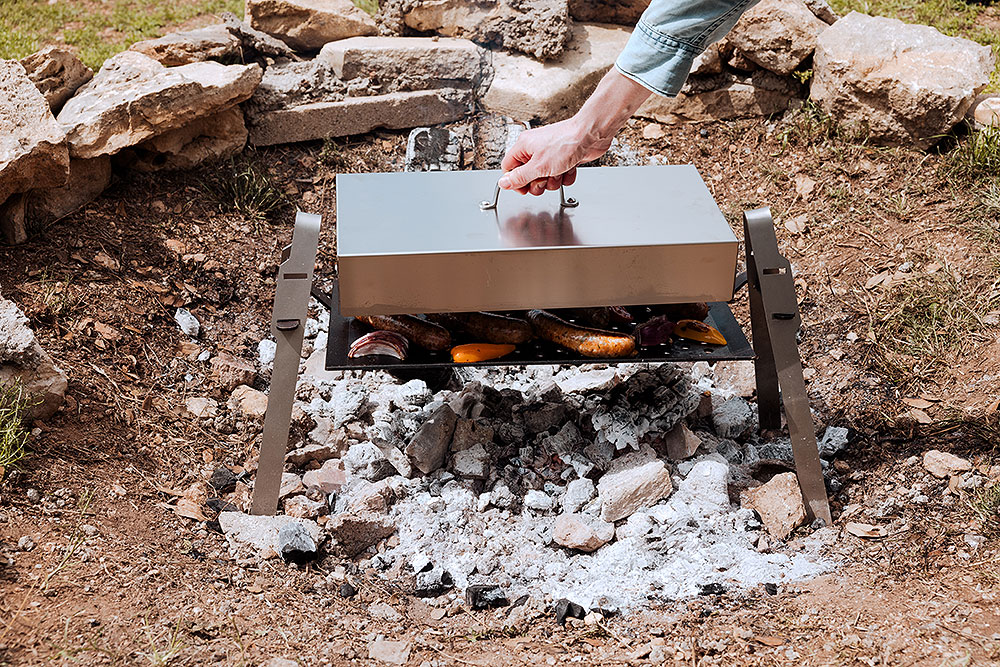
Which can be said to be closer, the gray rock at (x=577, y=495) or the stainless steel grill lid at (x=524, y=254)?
the stainless steel grill lid at (x=524, y=254)

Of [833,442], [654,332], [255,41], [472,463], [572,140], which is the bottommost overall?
[472,463]

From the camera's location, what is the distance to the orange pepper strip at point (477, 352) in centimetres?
289

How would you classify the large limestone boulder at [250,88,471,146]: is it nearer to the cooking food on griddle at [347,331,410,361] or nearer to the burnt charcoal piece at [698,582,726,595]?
the cooking food on griddle at [347,331,410,361]

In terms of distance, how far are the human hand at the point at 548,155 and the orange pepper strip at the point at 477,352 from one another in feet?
1.69

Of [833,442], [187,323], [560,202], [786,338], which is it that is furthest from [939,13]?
[187,323]

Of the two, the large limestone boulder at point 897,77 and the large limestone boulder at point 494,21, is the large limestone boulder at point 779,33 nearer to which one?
the large limestone boulder at point 897,77

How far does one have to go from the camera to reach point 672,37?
7.91 ft

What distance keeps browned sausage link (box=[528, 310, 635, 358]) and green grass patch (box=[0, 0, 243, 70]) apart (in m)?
3.95

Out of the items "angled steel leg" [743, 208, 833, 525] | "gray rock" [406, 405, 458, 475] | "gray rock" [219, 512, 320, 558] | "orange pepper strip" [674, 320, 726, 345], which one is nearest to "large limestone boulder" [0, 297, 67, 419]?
"gray rock" [219, 512, 320, 558]

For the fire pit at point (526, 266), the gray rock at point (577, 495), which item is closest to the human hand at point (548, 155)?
the fire pit at point (526, 266)

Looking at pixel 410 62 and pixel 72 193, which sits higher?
pixel 410 62

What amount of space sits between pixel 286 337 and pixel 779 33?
3.46 metres

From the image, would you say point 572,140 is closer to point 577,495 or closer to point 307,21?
point 577,495

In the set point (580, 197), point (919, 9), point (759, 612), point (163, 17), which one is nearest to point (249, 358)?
point (580, 197)
